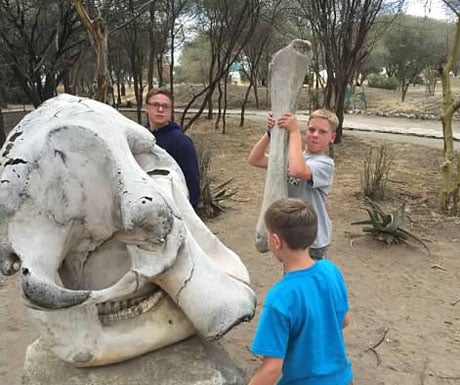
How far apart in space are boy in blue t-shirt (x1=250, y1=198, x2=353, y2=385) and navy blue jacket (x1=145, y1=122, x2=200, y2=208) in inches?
59.7

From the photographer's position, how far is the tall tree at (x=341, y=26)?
486 inches

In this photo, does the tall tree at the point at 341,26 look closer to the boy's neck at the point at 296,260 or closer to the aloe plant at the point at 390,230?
the aloe plant at the point at 390,230

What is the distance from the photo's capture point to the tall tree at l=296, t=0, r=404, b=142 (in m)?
12.3

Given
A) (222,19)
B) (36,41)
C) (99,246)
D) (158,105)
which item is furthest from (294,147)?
(222,19)

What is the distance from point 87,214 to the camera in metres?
1.72

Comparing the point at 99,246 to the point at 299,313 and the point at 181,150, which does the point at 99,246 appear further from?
the point at 181,150

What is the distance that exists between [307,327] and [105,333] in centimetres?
62

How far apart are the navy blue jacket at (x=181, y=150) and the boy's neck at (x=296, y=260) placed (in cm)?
151

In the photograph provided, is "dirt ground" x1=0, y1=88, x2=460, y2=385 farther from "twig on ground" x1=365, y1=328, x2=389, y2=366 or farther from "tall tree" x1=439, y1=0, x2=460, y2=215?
"tall tree" x1=439, y1=0, x2=460, y2=215

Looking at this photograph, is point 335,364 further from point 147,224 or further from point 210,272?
point 147,224

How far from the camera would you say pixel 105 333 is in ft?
5.92

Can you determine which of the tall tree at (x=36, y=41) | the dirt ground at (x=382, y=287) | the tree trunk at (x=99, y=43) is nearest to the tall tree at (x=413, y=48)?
the tall tree at (x=36, y=41)

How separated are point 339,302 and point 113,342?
0.72 meters

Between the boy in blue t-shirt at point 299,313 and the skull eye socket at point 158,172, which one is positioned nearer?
the boy in blue t-shirt at point 299,313
